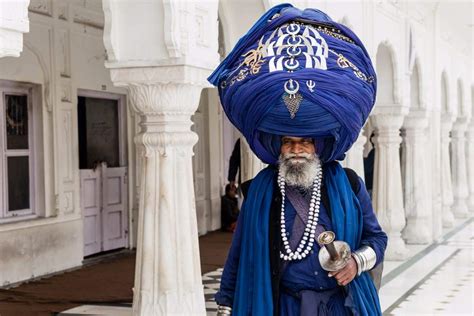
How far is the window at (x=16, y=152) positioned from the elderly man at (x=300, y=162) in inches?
209

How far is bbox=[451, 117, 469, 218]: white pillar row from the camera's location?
16.3 metres

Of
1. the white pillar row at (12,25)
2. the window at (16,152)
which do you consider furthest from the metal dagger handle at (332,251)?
the window at (16,152)

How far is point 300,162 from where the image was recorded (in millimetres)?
2783

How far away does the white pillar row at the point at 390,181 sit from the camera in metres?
9.95

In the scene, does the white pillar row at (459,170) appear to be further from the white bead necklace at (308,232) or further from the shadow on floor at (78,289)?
the white bead necklace at (308,232)

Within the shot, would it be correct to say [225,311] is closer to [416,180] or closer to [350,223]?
[350,223]

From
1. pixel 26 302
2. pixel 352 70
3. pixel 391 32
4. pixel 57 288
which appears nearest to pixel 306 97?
pixel 352 70

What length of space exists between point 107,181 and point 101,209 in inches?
12.9

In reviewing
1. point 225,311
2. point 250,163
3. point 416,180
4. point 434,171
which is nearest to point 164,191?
point 250,163

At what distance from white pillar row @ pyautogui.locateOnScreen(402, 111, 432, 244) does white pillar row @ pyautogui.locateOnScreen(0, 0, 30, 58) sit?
8.11 meters

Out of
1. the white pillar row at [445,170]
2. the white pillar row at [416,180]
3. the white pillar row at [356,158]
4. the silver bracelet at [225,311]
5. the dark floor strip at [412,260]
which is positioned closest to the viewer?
the silver bracelet at [225,311]

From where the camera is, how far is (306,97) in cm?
270

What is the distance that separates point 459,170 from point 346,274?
47.1ft

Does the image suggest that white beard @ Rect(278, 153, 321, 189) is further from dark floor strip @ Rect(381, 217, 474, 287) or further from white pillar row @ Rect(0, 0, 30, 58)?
dark floor strip @ Rect(381, 217, 474, 287)
